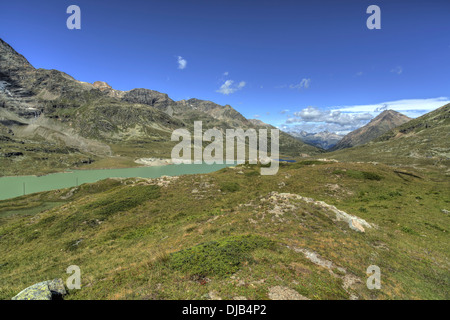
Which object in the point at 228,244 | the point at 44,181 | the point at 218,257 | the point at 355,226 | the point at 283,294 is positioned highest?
the point at 228,244

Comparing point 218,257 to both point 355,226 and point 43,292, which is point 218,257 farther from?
point 355,226

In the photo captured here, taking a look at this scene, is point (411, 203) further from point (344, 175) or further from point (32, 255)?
point (32, 255)

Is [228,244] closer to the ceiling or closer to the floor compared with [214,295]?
closer to the ceiling

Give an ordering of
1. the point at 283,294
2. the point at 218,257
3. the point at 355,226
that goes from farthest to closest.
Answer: the point at 355,226
the point at 218,257
the point at 283,294

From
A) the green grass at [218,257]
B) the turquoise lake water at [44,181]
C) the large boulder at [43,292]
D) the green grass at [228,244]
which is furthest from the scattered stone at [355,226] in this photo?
the turquoise lake water at [44,181]

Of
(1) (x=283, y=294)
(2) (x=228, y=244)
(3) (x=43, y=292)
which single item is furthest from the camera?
(2) (x=228, y=244)

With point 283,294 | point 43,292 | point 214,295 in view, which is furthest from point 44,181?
point 283,294
